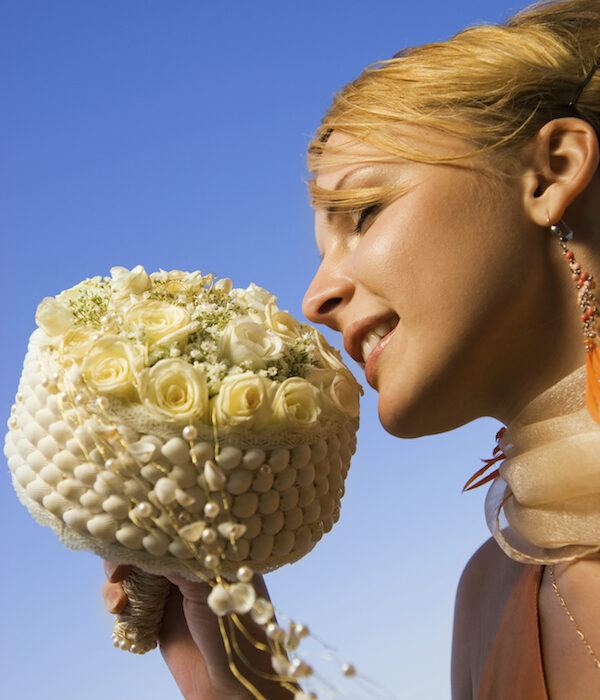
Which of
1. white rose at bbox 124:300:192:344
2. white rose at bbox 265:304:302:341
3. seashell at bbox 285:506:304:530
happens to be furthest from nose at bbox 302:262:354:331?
seashell at bbox 285:506:304:530

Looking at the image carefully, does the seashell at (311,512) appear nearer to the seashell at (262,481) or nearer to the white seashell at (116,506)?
the seashell at (262,481)

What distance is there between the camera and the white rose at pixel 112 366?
1.43 metres

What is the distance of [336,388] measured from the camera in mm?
1594

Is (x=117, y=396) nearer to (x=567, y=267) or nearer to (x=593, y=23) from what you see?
(x=567, y=267)

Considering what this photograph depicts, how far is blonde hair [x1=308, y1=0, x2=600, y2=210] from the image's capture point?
1709 millimetres

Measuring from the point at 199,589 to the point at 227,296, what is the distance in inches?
25.8

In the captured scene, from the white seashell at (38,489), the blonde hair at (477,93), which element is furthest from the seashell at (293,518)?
the blonde hair at (477,93)

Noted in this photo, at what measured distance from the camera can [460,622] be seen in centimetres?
226

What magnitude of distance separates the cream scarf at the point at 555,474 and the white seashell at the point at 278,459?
0.56 m

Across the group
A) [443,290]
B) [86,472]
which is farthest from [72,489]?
[443,290]

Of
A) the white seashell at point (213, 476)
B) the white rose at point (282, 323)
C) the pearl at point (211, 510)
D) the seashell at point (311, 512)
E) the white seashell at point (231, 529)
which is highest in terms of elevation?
the white rose at point (282, 323)

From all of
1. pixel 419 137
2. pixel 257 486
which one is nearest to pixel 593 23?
pixel 419 137

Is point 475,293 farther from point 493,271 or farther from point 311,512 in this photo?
point 311,512

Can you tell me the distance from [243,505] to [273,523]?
87 mm
